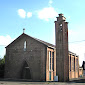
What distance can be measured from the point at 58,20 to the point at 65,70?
10.5 m

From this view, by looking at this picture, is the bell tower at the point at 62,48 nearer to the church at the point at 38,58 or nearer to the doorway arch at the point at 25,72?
the church at the point at 38,58

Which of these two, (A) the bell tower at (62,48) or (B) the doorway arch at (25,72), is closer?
(A) the bell tower at (62,48)

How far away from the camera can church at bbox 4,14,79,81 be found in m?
34.0

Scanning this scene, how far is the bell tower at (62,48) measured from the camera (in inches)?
1318

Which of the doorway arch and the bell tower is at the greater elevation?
the bell tower

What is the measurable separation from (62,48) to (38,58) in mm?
5514

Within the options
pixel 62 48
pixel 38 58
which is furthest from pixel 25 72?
pixel 62 48

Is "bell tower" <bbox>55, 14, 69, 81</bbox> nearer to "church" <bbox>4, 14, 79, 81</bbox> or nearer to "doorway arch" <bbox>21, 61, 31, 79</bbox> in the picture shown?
"church" <bbox>4, 14, 79, 81</bbox>

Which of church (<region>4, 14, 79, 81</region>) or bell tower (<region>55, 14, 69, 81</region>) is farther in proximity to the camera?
church (<region>4, 14, 79, 81</region>)

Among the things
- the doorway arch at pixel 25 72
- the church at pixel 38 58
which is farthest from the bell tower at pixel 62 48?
the doorway arch at pixel 25 72

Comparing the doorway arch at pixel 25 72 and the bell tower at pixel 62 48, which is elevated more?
the bell tower at pixel 62 48

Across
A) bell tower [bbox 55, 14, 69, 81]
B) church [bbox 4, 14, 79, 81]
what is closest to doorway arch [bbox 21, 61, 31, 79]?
church [bbox 4, 14, 79, 81]

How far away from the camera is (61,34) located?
114ft

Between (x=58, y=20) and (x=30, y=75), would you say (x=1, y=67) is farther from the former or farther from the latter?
(x=58, y=20)
